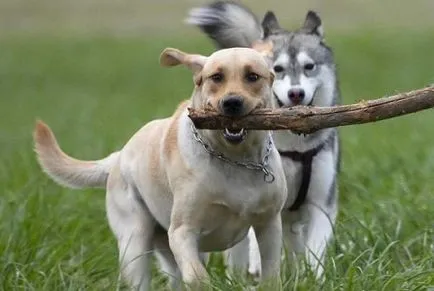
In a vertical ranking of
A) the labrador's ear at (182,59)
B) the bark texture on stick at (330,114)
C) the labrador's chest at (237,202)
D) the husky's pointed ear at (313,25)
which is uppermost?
the husky's pointed ear at (313,25)

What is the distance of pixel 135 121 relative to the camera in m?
14.4

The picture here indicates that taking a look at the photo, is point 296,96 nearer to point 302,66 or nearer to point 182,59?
point 302,66

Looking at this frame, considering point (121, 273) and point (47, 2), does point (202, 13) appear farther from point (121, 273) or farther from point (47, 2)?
point (47, 2)

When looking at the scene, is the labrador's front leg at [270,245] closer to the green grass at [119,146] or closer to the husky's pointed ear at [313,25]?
the green grass at [119,146]

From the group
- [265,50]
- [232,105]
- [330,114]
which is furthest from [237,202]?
[265,50]

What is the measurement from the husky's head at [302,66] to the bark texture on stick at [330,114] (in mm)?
1927

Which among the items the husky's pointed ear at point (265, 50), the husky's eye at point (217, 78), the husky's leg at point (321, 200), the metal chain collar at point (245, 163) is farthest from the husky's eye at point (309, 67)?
the husky's eye at point (217, 78)

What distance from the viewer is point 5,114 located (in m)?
17.2

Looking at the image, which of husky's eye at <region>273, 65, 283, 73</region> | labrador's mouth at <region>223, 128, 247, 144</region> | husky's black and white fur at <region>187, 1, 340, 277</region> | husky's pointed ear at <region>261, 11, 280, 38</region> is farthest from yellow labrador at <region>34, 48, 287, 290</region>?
husky's pointed ear at <region>261, 11, 280, 38</region>

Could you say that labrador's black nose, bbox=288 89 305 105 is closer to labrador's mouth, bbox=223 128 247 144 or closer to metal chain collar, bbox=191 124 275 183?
metal chain collar, bbox=191 124 275 183

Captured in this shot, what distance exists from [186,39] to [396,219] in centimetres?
1786

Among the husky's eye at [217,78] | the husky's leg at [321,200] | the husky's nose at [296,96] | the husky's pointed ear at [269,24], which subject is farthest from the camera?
the husky's pointed ear at [269,24]

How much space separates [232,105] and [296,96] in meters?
2.01

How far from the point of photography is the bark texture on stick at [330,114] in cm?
554
